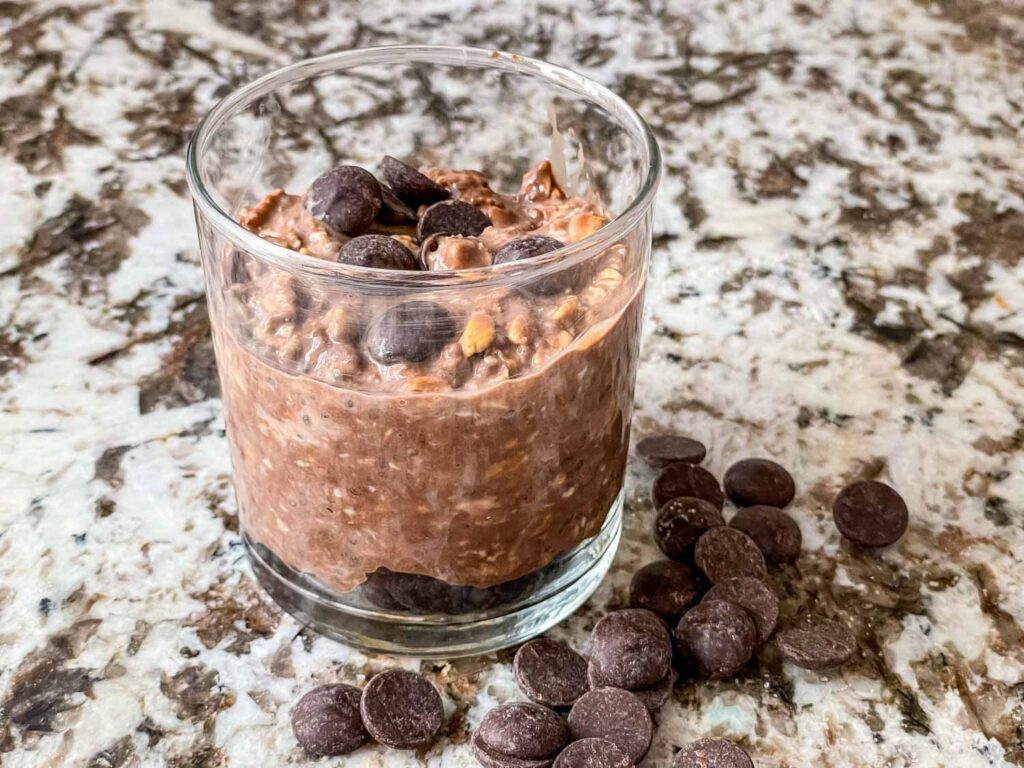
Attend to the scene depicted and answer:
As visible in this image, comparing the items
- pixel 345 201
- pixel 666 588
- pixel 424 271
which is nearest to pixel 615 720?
pixel 666 588

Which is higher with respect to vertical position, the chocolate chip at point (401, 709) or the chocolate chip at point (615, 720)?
the chocolate chip at point (615, 720)

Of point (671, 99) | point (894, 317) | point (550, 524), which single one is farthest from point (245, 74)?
point (550, 524)

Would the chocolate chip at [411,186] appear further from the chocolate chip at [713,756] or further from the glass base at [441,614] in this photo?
the chocolate chip at [713,756]

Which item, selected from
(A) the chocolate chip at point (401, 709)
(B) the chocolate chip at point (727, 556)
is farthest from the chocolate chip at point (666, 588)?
(A) the chocolate chip at point (401, 709)

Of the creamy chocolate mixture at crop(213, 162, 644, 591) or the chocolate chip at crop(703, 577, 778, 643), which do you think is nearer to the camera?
the creamy chocolate mixture at crop(213, 162, 644, 591)

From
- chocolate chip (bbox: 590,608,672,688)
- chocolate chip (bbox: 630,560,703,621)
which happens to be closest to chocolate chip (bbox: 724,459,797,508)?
chocolate chip (bbox: 630,560,703,621)

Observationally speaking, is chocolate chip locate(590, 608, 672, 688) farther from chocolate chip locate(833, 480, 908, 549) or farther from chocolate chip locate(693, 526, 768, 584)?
chocolate chip locate(833, 480, 908, 549)

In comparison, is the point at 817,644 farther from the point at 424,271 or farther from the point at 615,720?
the point at 424,271
